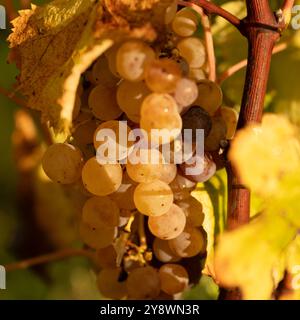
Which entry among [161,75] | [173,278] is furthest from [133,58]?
[173,278]

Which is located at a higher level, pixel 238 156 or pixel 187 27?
pixel 187 27

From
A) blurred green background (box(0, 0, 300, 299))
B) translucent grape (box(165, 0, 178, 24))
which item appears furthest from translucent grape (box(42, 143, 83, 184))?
blurred green background (box(0, 0, 300, 299))

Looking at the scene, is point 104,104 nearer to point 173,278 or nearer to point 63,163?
point 63,163

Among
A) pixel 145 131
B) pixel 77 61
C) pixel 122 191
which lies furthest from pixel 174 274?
pixel 77 61

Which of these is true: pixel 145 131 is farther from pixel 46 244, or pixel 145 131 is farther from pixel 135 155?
pixel 46 244

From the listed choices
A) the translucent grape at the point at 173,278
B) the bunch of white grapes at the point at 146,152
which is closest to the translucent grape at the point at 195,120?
the bunch of white grapes at the point at 146,152
